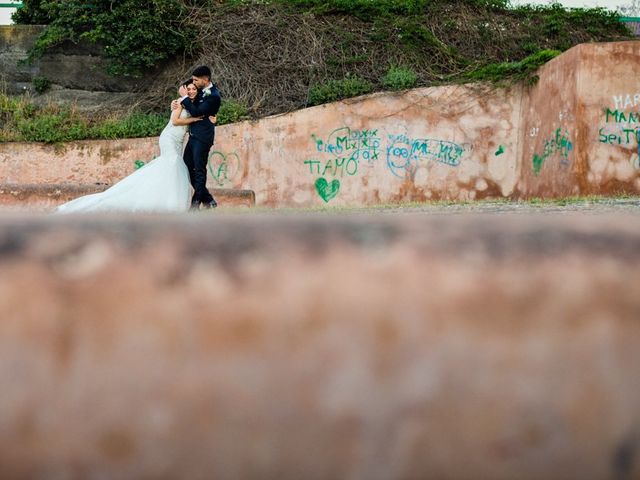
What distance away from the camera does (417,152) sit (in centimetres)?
1029

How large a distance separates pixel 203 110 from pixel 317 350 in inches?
251

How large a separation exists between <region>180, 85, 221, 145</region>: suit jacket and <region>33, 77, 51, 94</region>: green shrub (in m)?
6.94

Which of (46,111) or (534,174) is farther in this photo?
(46,111)

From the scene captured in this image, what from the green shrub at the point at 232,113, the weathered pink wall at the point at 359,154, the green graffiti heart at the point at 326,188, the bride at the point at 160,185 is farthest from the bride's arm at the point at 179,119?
the green graffiti heart at the point at 326,188

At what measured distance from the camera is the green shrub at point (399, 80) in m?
10.5

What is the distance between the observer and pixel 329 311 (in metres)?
0.24


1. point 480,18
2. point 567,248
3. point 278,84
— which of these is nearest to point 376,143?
point 278,84

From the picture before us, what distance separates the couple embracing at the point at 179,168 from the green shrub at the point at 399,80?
15.7 ft

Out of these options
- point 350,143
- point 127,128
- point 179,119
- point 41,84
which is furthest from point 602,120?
point 41,84

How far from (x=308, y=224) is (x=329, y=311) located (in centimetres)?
4

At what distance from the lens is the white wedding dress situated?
592cm

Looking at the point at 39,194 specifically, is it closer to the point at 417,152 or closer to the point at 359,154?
the point at 359,154

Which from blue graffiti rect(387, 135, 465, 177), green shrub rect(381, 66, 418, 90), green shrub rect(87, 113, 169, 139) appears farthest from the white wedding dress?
green shrub rect(381, 66, 418, 90)

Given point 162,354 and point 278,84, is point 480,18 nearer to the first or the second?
point 278,84
